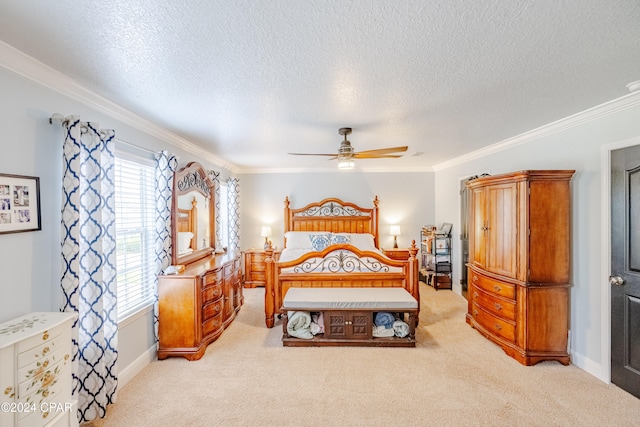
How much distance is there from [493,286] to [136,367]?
403cm

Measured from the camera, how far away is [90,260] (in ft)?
7.07

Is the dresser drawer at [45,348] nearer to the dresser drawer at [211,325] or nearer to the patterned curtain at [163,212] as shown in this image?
the patterned curtain at [163,212]

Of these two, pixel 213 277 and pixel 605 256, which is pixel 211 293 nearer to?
pixel 213 277

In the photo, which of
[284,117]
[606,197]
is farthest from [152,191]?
[606,197]

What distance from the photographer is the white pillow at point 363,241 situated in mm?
5648

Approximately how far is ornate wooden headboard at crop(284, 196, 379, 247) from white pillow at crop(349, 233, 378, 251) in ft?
0.87

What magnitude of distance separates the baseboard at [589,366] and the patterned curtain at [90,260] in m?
4.39

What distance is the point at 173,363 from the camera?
9.96ft

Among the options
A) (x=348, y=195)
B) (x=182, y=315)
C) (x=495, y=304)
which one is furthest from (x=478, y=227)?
(x=182, y=315)

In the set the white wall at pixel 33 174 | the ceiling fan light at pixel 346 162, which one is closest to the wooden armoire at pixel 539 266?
the ceiling fan light at pixel 346 162

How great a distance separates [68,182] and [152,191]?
47.3 inches

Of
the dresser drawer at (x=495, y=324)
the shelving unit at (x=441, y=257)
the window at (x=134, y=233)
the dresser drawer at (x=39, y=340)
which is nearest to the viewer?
the dresser drawer at (x=39, y=340)

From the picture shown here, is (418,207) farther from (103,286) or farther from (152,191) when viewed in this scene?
(103,286)

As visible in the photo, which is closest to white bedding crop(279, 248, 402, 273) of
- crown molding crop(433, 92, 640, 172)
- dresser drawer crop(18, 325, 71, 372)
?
crown molding crop(433, 92, 640, 172)
